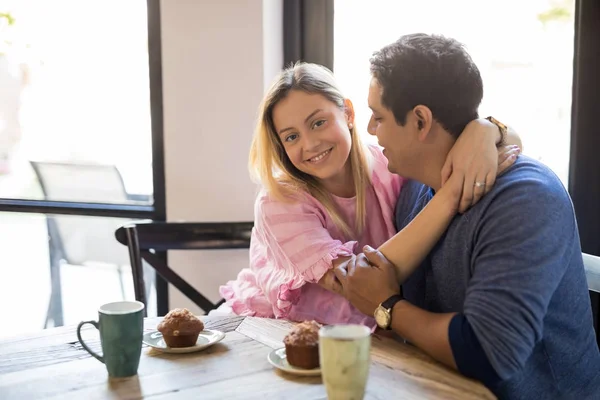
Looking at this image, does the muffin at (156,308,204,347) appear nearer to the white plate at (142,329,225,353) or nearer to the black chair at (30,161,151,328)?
the white plate at (142,329,225,353)

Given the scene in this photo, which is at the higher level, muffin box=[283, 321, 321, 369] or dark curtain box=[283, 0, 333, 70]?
dark curtain box=[283, 0, 333, 70]

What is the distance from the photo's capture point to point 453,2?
2.28 metres

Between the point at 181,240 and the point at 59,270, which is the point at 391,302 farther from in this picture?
the point at 59,270

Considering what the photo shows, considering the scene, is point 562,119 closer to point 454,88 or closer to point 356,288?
point 454,88

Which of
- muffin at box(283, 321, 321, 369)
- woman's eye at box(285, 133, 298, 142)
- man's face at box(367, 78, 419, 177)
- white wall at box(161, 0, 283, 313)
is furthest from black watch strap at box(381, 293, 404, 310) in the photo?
white wall at box(161, 0, 283, 313)

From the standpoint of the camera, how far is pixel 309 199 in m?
1.78

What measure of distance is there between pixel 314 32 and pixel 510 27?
26.9 inches

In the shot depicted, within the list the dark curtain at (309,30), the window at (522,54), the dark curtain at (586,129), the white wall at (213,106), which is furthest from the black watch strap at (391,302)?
the dark curtain at (309,30)

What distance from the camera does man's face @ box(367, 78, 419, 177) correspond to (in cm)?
150

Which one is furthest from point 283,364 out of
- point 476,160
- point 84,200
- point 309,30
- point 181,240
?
point 84,200

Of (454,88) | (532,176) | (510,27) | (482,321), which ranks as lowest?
(482,321)

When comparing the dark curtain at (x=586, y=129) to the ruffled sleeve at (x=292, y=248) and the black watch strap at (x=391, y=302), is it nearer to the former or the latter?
the ruffled sleeve at (x=292, y=248)

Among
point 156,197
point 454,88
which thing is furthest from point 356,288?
point 156,197

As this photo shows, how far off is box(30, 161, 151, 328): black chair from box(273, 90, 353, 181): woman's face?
1207 mm
